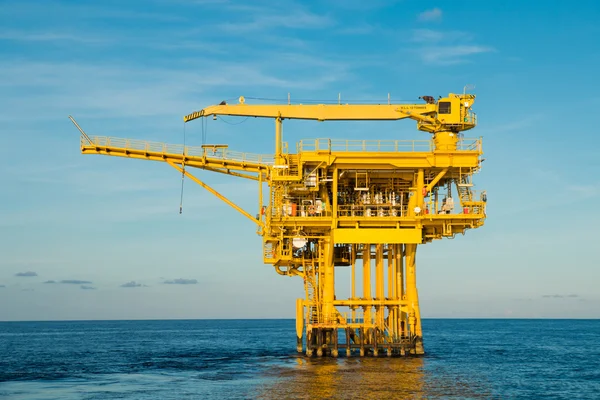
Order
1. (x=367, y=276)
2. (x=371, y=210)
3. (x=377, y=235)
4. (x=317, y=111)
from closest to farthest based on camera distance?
(x=377, y=235)
(x=317, y=111)
(x=371, y=210)
(x=367, y=276)

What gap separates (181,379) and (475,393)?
585 inches

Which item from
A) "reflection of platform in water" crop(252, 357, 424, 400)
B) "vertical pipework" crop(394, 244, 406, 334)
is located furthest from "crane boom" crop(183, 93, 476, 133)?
"reflection of platform in water" crop(252, 357, 424, 400)

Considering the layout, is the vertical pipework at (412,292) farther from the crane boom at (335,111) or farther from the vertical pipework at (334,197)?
the crane boom at (335,111)

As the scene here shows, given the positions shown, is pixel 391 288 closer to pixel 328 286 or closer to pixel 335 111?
pixel 328 286

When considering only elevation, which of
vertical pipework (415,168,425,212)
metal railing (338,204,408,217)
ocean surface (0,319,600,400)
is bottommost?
ocean surface (0,319,600,400)

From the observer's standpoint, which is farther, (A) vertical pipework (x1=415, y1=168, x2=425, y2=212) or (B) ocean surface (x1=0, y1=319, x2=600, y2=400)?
(A) vertical pipework (x1=415, y1=168, x2=425, y2=212)

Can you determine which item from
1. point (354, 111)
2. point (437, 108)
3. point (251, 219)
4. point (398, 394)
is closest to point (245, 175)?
point (251, 219)

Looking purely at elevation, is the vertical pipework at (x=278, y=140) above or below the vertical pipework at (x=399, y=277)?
Answer: above

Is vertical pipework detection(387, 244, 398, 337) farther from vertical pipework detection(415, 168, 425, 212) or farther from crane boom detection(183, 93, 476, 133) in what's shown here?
crane boom detection(183, 93, 476, 133)

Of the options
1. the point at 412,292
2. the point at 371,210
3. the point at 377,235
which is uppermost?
the point at 371,210

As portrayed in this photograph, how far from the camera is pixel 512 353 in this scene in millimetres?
62875

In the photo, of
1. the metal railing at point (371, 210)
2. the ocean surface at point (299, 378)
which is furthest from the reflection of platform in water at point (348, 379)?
the metal railing at point (371, 210)

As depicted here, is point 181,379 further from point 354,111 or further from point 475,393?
point 354,111

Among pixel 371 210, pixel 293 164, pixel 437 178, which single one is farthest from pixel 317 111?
pixel 437 178
